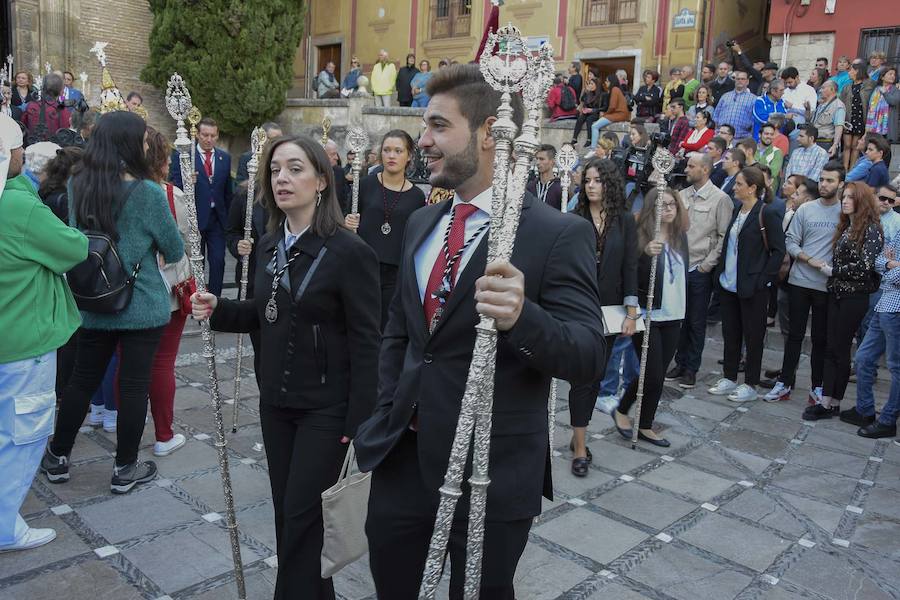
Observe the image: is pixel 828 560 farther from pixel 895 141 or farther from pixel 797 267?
pixel 895 141

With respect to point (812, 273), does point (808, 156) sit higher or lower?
higher

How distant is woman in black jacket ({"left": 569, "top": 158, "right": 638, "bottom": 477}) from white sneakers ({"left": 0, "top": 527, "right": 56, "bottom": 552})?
308 cm

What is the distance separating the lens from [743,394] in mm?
7016

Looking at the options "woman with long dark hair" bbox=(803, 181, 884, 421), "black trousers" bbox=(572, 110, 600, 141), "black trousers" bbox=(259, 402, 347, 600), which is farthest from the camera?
"black trousers" bbox=(572, 110, 600, 141)

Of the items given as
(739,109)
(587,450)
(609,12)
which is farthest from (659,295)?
(609,12)

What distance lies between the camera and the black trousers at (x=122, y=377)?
4.21 metres

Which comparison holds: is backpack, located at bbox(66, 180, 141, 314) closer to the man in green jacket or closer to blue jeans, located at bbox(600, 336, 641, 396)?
the man in green jacket

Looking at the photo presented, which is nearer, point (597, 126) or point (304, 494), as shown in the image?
point (304, 494)

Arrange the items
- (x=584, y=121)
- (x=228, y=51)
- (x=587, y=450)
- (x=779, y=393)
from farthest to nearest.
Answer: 1. (x=228, y=51)
2. (x=584, y=121)
3. (x=779, y=393)
4. (x=587, y=450)

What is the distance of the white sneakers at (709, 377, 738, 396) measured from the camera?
7168 millimetres

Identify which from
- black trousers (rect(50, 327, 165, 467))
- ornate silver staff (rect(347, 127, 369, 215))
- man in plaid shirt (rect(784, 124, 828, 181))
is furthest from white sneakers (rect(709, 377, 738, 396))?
black trousers (rect(50, 327, 165, 467))

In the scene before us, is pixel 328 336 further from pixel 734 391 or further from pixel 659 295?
pixel 734 391

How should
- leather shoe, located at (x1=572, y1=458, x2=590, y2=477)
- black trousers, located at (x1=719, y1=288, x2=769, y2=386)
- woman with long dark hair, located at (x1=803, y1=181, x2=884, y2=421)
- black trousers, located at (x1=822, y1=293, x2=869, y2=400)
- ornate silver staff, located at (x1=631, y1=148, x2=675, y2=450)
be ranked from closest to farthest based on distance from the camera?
leather shoe, located at (x1=572, y1=458, x2=590, y2=477), ornate silver staff, located at (x1=631, y1=148, x2=675, y2=450), woman with long dark hair, located at (x1=803, y1=181, x2=884, y2=421), black trousers, located at (x1=822, y1=293, x2=869, y2=400), black trousers, located at (x1=719, y1=288, x2=769, y2=386)

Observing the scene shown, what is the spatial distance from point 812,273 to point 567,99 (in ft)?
34.4
